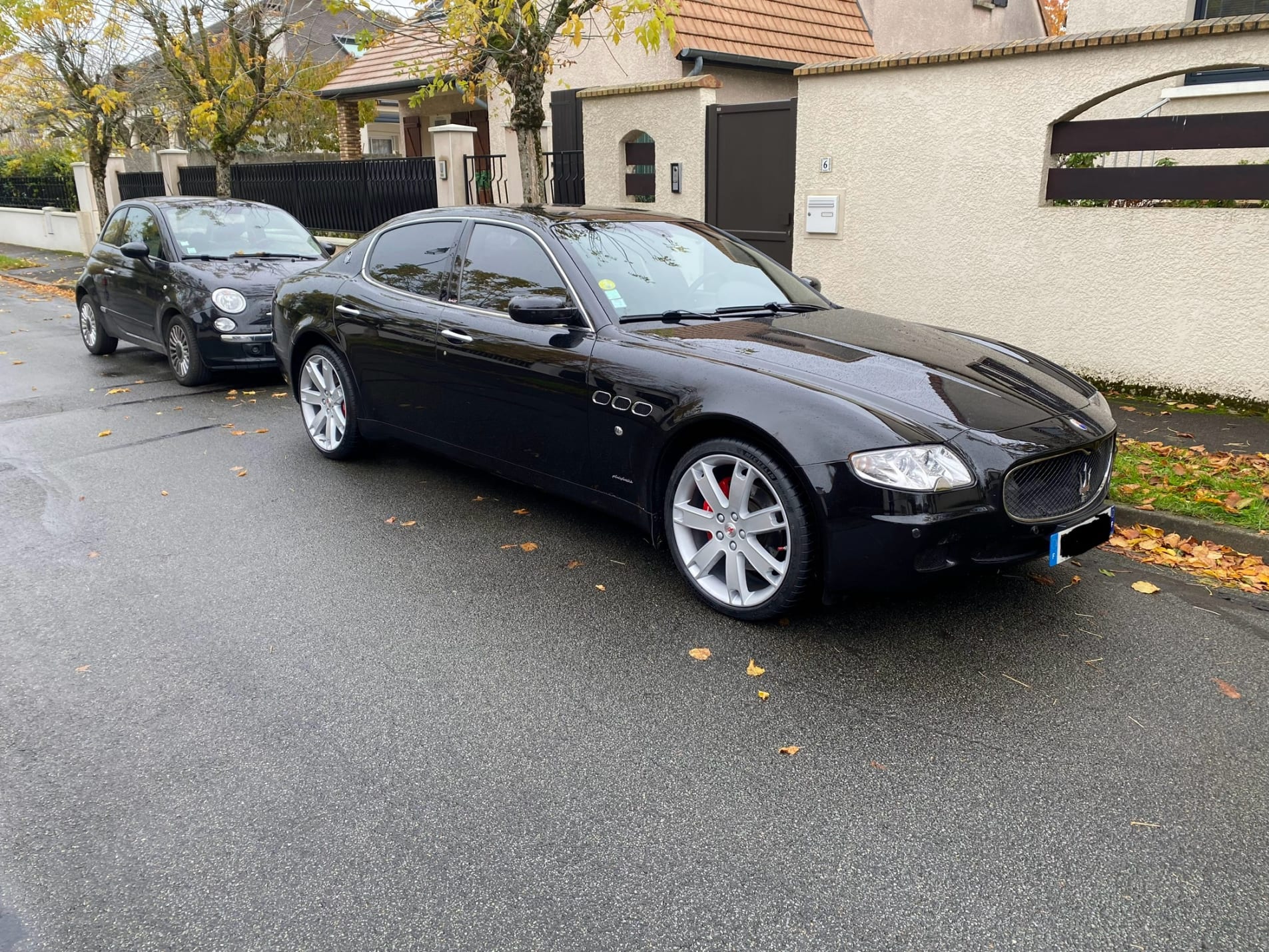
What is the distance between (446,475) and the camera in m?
6.34

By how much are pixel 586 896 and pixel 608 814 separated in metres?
0.36

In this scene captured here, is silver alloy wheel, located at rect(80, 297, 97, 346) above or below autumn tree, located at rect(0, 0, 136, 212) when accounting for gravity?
below

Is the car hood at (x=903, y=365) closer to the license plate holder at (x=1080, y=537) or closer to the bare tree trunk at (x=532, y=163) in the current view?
the license plate holder at (x=1080, y=537)

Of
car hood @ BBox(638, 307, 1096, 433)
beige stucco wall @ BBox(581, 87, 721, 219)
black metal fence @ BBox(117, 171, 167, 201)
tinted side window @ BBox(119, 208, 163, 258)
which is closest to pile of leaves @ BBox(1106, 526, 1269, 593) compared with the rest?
car hood @ BBox(638, 307, 1096, 433)

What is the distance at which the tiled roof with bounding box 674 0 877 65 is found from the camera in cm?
1370

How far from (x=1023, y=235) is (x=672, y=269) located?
4.32 meters

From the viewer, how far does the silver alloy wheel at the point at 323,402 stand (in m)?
6.41

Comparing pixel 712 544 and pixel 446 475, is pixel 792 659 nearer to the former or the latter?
pixel 712 544

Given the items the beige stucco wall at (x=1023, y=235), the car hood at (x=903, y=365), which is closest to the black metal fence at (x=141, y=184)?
the beige stucco wall at (x=1023, y=235)

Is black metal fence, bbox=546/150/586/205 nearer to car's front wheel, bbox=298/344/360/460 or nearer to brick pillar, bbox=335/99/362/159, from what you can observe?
car's front wheel, bbox=298/344/360/460

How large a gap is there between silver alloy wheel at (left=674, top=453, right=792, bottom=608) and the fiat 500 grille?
2.84 ft

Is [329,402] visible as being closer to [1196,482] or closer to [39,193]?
[1196,482]

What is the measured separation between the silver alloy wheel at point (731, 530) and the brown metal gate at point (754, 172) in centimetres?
628

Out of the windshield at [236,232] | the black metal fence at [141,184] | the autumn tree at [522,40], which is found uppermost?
the autumn tree at [522,40]
